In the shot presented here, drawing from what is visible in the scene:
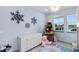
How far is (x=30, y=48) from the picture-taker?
149 cm

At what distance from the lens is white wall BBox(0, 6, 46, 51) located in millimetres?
1390

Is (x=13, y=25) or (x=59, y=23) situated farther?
(x=59, y=23)

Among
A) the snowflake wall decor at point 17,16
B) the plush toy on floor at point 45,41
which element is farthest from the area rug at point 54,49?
the snowflake wall decor at point 17,16

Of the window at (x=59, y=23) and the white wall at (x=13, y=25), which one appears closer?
the white wall at (x=13, y=25)

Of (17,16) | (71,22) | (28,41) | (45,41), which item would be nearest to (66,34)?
(71,22)

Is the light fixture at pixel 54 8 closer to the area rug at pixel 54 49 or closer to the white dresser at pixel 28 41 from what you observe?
the white dresser at pixel 28 41

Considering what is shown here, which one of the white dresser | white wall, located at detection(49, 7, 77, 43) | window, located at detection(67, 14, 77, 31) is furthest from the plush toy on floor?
window, located at detection(67, 14, 77, 31)

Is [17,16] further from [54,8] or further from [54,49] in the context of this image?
[54,49]

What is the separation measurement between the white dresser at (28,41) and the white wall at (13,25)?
0.19 feet

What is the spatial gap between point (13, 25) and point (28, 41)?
326mm

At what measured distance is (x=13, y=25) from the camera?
143 centimetres

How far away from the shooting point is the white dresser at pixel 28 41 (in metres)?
1.44
